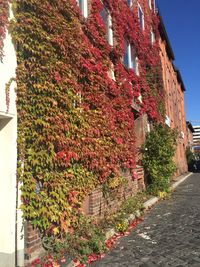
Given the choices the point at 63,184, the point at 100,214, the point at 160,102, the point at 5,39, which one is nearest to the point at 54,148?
the point at 63,184

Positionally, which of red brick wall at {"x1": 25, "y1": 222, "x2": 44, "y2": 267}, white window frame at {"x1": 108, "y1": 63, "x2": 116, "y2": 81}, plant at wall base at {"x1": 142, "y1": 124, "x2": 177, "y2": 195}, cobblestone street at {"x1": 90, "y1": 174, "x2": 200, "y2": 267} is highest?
white window frame at {"x1": 108, "y1": 63, "x2": 116, "y2": 81}

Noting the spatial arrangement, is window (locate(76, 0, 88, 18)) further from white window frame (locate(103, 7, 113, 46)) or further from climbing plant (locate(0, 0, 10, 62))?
climbing plant (locate(0, 0, 10, 62))

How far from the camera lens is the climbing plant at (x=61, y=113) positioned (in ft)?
18.7

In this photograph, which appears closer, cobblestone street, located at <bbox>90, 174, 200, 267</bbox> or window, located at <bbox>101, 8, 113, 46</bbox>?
cobblestone street, located at <bbox>90, 174, 200, 267</bbox>

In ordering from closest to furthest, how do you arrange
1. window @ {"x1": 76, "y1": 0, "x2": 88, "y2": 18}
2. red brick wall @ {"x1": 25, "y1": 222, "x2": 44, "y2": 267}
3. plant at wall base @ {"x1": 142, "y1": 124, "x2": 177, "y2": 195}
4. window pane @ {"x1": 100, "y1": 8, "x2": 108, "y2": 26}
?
red brick wall @ {"x1": 25, "y1": 222, "x2": 44, "y2": 267} < window @ {"x1": 76, "y1": 0, "x2": 88, "y2": 18} < window pane @ {"x1": 100, "y1": 8, "x2": 108, "y2": 26} < plant at wall base @ {"x1": 142, "y1": 124, "x2": 177, "y2": 195}

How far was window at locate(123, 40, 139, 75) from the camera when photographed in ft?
41.9

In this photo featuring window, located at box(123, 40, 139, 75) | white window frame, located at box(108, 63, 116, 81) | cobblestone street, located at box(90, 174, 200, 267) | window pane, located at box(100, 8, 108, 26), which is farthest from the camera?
window, located at box(123, 40, 139, 75)

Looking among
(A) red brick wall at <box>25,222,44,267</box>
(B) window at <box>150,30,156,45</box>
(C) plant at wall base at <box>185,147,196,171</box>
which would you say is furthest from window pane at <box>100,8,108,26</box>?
(C) plant at wall base at <box>185,147,196,171</box>

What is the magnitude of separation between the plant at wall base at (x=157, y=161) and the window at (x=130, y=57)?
2.94m

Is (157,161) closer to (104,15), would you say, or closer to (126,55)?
(126,55)

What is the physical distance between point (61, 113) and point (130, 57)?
7738 millimetres

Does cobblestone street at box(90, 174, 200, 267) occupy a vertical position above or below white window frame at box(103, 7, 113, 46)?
below

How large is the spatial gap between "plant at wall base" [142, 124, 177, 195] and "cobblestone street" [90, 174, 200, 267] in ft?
10.9

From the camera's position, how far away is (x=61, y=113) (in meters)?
6.31
